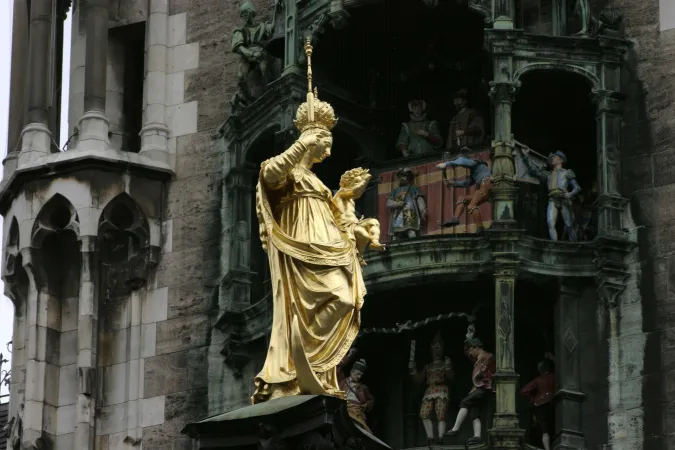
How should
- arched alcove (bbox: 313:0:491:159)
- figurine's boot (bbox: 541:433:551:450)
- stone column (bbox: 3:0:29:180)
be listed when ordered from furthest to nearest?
1. stone column (bbox: 3:0:29:180)
2. arched alcove (bbox: 313:0:491:159)
3. figurine's boot (bbox: 541:433:551:450)

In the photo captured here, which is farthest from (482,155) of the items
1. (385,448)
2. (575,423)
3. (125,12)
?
(385,448)

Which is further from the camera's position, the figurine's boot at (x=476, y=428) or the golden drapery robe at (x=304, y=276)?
the figurine's boot at (x=476, y=428)

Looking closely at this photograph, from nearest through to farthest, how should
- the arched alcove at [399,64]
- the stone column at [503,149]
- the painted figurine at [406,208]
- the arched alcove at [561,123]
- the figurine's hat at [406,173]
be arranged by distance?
the stone column at [503,149] → the painted figurine at [406,208] → the arched alcove at [561,123] → the figurine's hat at [406,173] → the arched alcove at [399,64]

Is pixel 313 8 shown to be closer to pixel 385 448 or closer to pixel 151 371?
pixel 151 371

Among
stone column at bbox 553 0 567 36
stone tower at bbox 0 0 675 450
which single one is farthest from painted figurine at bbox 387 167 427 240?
stone column at bbox 553 0 567 36

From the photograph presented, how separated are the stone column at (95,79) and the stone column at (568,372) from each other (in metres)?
6.53

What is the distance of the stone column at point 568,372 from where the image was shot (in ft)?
101

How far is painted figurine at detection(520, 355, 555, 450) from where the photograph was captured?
3131 cm

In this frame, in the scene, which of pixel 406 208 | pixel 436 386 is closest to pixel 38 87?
pixel 406 208

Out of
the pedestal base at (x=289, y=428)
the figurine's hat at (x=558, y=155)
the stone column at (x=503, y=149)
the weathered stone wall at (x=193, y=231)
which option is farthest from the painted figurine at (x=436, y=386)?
the pedestal base at (x=289, y=428)

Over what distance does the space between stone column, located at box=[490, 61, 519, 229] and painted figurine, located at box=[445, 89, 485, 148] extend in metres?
1.06

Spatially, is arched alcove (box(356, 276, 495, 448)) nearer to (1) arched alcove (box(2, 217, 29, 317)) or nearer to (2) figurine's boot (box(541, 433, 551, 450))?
(2) figurine's boot (box(541, 433, 551, 450))

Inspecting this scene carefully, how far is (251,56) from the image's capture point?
1353 inches

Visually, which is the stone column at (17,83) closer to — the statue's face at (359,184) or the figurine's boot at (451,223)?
the figurine's boot at (451,223)
